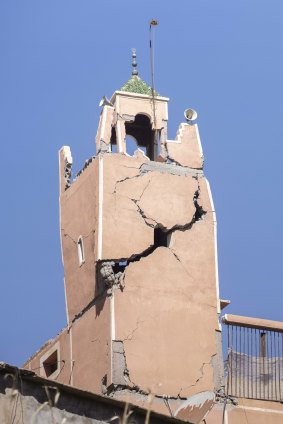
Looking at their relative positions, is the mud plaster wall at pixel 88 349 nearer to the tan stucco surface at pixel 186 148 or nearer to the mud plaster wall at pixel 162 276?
the mud plaster wall at pixel 162 276

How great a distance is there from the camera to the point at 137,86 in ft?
95.0

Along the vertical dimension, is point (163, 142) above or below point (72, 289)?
above

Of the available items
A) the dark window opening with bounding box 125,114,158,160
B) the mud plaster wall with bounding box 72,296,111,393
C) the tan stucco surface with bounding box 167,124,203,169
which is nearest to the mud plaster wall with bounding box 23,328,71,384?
the mud plaster wall with bounding box 72,296,111,393

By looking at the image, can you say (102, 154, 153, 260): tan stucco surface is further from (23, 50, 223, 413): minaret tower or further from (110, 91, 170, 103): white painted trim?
(110, 91, 170, 103): white painted trim

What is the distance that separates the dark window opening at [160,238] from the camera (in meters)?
26.7

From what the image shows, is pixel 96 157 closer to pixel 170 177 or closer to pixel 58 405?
pixel 170 177

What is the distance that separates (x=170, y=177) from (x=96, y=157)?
182 centimetres

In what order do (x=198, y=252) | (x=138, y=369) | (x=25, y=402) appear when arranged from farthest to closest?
(x=198, y=252) → (x=138, y=369) → (x=25, y=402)

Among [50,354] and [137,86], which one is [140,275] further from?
[137,86]

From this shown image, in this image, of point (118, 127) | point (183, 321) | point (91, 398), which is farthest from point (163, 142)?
point (91, 398)

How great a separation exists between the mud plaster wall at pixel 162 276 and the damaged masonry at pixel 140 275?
0.02 metres

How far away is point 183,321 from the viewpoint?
25.8 m

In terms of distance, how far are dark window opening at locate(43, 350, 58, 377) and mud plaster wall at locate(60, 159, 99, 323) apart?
1.37 m

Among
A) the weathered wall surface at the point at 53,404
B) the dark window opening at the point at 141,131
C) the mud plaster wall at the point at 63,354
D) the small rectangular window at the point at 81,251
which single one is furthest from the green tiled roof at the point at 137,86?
the weathered wall surface at the point at 53,404
